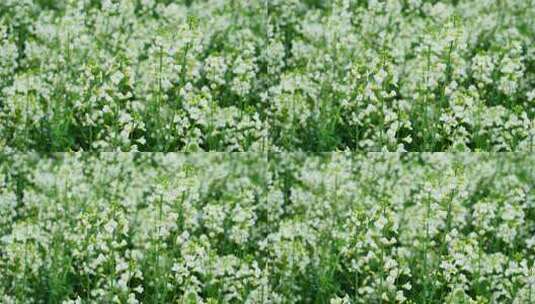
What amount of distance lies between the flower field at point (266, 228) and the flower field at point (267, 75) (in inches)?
3.4

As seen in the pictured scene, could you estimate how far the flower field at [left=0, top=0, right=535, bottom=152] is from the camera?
2.91 m

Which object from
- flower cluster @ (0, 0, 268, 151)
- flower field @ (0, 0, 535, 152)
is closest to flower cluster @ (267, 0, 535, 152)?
flower field @ (0, 0, 535, 152)

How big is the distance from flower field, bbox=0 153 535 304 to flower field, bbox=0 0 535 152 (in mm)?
87

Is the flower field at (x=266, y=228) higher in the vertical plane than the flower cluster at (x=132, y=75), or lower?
lower

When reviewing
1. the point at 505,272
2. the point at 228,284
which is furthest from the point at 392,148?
the point at 228,284

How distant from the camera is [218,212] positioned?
2959 millimetres

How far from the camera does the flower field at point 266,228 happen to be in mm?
2887

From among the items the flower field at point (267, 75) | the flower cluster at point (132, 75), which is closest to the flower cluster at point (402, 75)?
the flower field at point (267, 75)

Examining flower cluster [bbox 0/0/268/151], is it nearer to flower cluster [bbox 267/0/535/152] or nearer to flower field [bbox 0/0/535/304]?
flower field [bbox 0/0/535/304]

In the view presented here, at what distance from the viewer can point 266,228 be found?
2.96 meters

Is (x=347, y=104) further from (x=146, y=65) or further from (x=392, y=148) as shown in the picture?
(x=146, y=65)

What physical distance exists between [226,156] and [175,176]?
0.20 meters

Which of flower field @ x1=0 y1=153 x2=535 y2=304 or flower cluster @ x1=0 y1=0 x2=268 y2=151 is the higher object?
flower cluster @ x1=0 y1=0 x2=268 y2=151

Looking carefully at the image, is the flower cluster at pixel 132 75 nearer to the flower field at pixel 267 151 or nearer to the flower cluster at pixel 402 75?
the flower field at pixel 267 151
